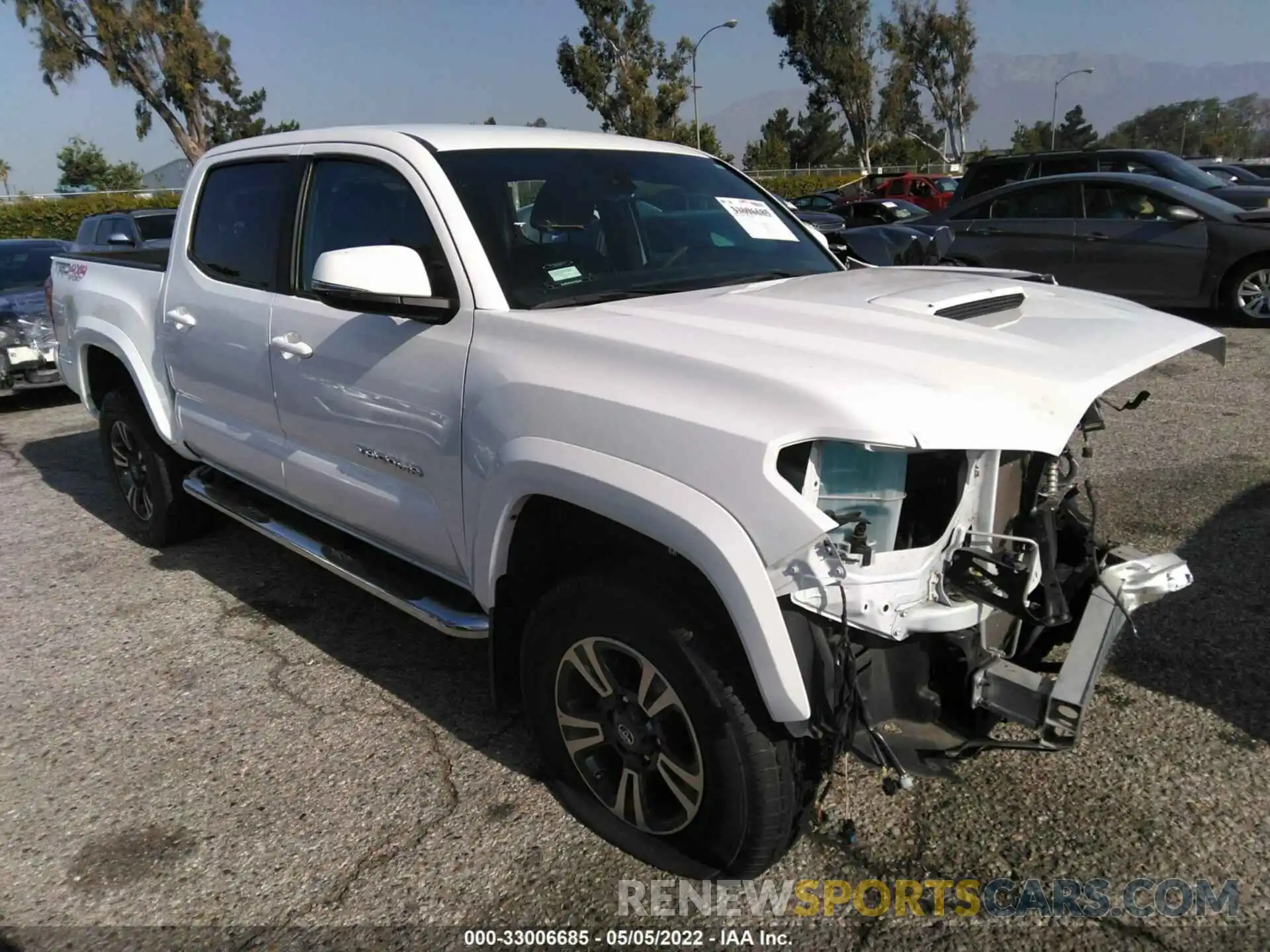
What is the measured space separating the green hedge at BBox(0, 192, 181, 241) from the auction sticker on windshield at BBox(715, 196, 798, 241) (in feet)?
126

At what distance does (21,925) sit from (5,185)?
80997 millimetres

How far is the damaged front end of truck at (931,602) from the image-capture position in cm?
203

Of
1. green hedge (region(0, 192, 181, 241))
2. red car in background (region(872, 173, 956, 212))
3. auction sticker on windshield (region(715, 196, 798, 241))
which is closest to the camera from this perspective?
auction sticker on windshield (region(715, 196, 798, 241))

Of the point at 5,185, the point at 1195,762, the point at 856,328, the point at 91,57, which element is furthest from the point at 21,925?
the point at 5,185

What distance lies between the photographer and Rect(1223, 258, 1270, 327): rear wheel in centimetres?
909

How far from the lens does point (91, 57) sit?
129 ft

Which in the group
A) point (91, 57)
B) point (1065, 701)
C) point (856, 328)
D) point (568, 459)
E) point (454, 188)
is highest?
point (91, 57)

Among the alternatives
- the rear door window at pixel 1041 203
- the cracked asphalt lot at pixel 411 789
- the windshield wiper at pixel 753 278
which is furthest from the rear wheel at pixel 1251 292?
the windshield wiper at pixel 753 278

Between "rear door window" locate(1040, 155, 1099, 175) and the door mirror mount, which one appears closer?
the door mirror mount

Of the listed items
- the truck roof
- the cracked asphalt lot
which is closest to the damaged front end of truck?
the cracked asphalt lot

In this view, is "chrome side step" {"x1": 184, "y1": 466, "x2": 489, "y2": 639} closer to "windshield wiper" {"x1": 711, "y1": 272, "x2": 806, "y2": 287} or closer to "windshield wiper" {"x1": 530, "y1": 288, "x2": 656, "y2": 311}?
"windshield wiper" {"x1": 530, "y1": 288, "x2": 656, "y2": 311}

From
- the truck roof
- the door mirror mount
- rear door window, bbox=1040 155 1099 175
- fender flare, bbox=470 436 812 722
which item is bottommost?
fender flare, bbox=470 436 812 722

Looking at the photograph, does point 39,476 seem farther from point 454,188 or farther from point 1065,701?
point 1065,701

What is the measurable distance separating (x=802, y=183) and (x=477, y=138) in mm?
44769
